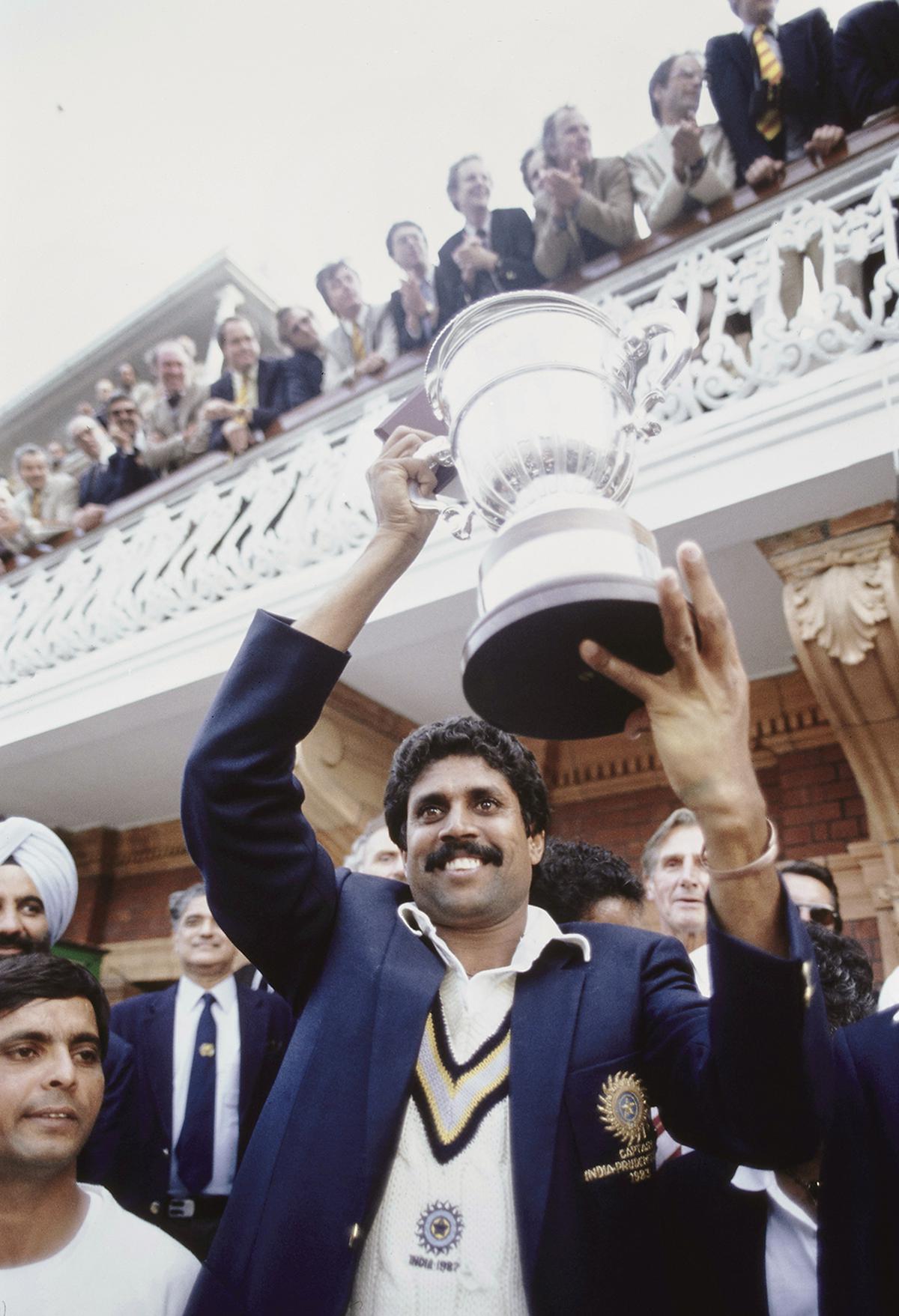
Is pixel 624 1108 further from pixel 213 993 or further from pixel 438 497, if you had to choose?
pixel 213 993

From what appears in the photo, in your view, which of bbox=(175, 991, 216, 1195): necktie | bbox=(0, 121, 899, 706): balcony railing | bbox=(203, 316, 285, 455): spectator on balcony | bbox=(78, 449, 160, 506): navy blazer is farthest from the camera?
bbox=(78, 449, 160, 506): navy blazer

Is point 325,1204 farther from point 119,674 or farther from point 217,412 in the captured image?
point 217,412

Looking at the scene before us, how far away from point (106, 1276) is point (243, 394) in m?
5.21

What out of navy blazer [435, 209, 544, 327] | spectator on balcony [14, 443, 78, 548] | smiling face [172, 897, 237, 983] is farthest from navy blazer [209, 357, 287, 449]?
smiling face [172, 897, 237, 983]

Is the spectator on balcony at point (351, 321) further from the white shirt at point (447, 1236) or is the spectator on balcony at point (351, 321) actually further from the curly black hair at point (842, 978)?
the white shirt at point (447, 1236)

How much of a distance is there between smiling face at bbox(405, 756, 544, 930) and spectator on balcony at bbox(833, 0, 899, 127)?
366cm

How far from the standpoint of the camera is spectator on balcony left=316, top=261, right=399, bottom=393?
17.3ft

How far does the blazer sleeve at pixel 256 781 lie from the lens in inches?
45.3

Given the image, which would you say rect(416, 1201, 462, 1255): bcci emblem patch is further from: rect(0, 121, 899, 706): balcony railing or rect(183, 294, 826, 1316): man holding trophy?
rect(0, 121, 899, 706): balcony railing

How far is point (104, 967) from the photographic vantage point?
20.2 ft

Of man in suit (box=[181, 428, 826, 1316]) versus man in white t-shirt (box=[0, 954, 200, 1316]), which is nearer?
man in suit (box=[181, 428, 826, 1316])

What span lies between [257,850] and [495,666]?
44cm

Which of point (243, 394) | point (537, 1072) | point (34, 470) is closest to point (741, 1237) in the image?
point (537, 1072)

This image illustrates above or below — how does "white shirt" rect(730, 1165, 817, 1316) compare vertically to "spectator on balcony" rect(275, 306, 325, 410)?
below
